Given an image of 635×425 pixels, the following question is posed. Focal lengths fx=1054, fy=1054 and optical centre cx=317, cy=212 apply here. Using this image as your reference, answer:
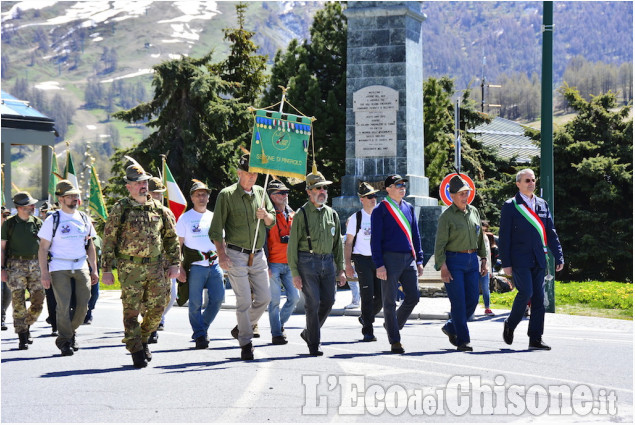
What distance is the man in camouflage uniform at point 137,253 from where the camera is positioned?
32.3 ft

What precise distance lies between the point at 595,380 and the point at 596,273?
21.8m

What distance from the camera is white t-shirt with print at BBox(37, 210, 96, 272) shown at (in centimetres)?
1096

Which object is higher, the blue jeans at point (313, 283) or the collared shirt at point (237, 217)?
the collared shirt at point (237, 217)

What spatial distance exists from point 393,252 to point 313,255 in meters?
0.85

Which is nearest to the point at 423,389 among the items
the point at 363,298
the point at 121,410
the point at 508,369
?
the point at 508,369

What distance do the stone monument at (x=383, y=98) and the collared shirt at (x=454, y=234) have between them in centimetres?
1418

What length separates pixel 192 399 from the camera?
26.3 feet

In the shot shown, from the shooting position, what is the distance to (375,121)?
25641mm

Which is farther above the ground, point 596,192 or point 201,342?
point 596,192

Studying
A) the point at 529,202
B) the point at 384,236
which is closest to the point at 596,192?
the point at 529,202

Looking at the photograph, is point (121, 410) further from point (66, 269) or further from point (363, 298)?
point (363, 298)

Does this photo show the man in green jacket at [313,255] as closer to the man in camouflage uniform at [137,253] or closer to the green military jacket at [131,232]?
the man in camouflage uniform at [137,253]

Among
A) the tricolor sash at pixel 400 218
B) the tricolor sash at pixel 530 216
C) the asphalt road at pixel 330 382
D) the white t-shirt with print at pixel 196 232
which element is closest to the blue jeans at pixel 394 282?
the tricolor sash at pixel 400 218

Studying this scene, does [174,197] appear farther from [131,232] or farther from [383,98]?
[383,98]
